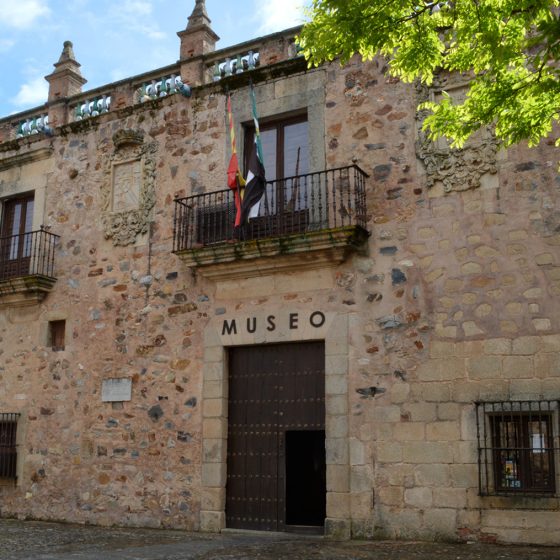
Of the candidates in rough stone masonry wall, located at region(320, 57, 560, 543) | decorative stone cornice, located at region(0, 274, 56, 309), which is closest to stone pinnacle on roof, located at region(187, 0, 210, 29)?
rough stone masonry wall, located at region(320, 57, 560, 543)

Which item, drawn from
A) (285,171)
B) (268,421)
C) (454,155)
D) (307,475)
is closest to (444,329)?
(454,155)

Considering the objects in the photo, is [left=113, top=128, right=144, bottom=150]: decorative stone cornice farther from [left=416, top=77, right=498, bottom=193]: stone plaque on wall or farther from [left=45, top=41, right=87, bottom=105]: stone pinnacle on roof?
[left=416, top=77, right=498, bottom=193]: stone plaque on wall

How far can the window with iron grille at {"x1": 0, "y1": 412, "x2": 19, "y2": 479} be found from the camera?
1268 centimetres

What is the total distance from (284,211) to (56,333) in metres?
4.72

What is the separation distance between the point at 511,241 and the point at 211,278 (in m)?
4.24

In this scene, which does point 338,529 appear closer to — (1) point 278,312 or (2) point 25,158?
(1) point 278,312

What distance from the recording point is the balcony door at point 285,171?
35.5 feet

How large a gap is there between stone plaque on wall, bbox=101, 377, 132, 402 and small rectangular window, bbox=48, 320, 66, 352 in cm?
138

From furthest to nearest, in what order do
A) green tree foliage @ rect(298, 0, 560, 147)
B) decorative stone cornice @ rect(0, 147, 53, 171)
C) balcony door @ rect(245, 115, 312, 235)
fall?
decorative stone cornice @ rect(0, 147, 53, 171), balcony door @ rect(245, 115, 312, 235), green tree foliage @ rect(298, 0, 560, 147)

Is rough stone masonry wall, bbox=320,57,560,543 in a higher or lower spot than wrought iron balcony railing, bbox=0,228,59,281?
lower

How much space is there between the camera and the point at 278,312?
1074cm

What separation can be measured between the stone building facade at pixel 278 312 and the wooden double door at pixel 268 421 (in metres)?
0.03

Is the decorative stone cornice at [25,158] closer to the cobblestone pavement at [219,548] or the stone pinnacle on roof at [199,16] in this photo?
the stone pinnacle on roof at [199,16]

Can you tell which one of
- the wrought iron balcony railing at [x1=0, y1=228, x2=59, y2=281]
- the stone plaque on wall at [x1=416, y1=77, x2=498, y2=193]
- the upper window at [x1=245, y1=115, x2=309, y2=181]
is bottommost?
the wrought iron balcony railing at [x1=0, y1=228, x2=59, y2=281]
